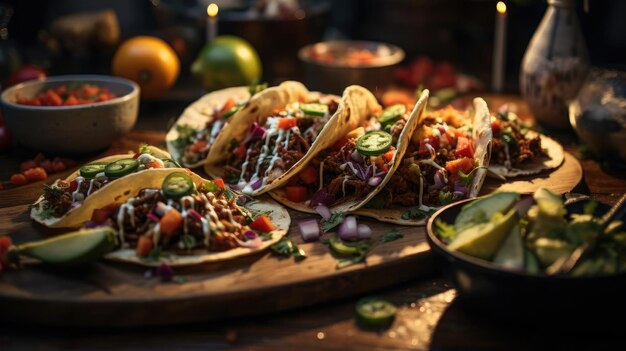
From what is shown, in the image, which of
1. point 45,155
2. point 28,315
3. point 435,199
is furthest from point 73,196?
point 435,199

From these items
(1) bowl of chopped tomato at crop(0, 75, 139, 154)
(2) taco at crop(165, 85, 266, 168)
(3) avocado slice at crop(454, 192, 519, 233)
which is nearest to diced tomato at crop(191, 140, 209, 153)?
(2) taco at crop(165, 85, 266, 168)

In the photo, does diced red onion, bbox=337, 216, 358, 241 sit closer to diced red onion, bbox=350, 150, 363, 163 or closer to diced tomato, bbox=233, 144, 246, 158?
diced red onion, bbox=350, 150, 363, 163

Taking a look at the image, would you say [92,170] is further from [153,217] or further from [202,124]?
[202,124]

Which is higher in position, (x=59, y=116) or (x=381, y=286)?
(x=59, y=116)

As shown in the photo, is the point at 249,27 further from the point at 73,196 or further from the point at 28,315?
the point at 28,315

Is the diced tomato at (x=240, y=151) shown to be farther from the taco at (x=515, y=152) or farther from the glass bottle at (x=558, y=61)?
the glass bottle at (x=558, y=61)

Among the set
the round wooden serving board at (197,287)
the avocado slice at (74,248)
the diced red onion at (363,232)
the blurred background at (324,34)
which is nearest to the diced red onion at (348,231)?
the diced red onion at (363,232)
